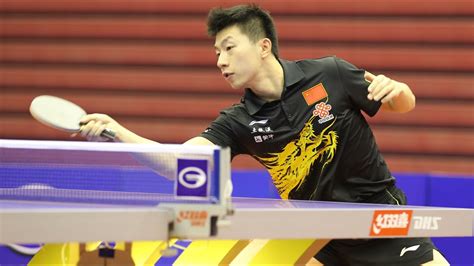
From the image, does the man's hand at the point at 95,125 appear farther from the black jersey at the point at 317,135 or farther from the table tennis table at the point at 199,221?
the black jersey at the point at 317,135

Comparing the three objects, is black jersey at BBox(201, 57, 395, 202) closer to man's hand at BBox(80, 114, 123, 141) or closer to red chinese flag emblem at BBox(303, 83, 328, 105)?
red chinese flag emblem at BBox(303, 83, 328, 105)

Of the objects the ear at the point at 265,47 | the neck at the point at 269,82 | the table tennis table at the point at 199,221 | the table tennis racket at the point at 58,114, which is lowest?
the table tennis table at the point at 199,221

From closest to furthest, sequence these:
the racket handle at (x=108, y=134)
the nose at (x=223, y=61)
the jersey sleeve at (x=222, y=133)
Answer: the racket handle at (x=108, y=134) → the nose at (x=223, y=61) → the jersey sleeve at (x=222, y=133)

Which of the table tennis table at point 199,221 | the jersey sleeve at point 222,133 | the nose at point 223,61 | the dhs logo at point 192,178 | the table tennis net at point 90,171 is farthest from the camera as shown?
the jersey sleeve at point 222,133

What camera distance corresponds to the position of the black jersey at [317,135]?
302 centimetres

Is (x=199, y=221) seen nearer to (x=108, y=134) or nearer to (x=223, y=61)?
(x=108, y=134)

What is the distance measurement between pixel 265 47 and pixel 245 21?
138mm

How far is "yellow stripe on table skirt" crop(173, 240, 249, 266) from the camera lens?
2607mm

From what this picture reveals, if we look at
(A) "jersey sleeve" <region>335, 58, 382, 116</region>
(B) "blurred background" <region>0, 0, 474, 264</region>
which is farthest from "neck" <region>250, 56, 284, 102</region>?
(B) "blurred background" <region>0, 0, 474, 264</region>

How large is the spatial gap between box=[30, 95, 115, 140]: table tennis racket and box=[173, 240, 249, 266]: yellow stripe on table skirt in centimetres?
47

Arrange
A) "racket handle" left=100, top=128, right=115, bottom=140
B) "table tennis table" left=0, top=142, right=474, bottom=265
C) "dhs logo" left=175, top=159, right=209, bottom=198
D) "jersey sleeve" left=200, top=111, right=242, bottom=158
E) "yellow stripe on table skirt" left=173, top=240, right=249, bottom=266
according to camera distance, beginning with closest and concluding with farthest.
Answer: "table tennis table" left=0, top=142, right=474, bottom=265 < "dhs logo" left=175, top=159, right=209, bottom=198 < "yellow stripe on table skirt" left=173, top=240, right=249, bottom=266 < "racket handle" left=100, top=128, right=115, bottom=140 < "jersey sleeve" left=200, top=111, right=242, bottom=158

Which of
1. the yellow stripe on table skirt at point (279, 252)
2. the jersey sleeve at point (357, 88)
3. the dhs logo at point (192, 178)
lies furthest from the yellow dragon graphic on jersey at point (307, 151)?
the dhs logo at point (192, 178)

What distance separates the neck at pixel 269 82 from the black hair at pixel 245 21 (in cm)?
11

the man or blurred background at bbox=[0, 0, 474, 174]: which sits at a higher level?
blurred background at bbox=[0, 0, 474, 174]
